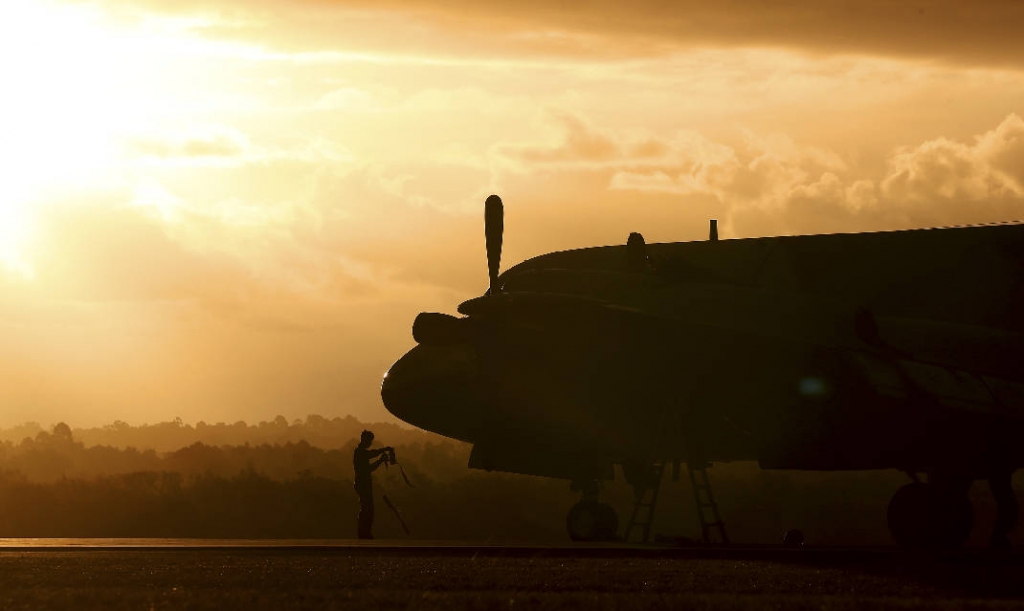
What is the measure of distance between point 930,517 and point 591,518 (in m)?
7.40

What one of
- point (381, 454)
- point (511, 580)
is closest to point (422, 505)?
point (381, 454)

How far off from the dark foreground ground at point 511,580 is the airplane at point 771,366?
272 centimetres

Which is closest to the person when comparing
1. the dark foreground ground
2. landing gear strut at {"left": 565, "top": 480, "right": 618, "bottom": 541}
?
landing gear strut at {"left": 565, "top": 480, "right": 618, "bottom": 541}

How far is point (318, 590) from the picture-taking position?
1827cm

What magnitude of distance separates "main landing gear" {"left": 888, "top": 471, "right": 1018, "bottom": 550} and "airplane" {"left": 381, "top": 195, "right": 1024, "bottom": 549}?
3cm

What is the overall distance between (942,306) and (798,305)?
4.83m

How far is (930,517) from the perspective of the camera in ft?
86.0

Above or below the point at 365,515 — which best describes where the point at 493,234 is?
above

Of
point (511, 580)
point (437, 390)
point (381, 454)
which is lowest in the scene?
point (511, 580)

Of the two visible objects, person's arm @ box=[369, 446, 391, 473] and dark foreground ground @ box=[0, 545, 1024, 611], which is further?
person's arm @ box=[369, 446, 391, 473]

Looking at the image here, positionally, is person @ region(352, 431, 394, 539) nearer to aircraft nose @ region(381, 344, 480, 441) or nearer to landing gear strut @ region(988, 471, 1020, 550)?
aircraft nose @ region(381, 344, 480, 441)

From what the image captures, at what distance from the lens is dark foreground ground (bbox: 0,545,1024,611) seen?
16.6 m

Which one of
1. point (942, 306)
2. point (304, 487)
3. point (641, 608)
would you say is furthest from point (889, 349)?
point (304, 487)

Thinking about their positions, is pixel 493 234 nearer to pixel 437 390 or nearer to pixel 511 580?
pixel 437 390
